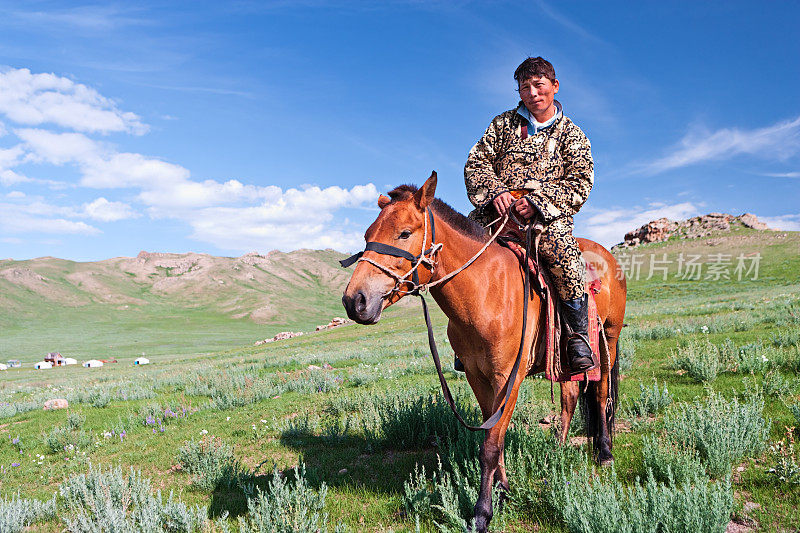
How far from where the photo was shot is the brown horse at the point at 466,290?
2951 mm

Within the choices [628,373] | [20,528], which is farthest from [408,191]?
[628,373]

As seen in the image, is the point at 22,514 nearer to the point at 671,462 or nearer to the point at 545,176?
the point at 545,176

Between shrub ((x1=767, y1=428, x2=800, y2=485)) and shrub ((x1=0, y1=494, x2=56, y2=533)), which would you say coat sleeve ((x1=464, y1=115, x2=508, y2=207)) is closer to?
shrub ((x1=767, y1=428, x2=800, y2=485))

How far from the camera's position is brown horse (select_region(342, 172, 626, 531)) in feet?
9.68

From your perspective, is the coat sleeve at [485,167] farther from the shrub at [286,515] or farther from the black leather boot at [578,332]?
the shrub at [286,515]

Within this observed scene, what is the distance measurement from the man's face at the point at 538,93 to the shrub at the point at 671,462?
3.49 m

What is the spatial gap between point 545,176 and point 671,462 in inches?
117

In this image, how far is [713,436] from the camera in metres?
4.06

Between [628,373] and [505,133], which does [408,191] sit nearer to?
[505,133]

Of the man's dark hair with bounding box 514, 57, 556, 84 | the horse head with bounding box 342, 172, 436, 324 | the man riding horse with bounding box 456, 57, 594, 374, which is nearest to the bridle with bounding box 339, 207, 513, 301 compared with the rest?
the horse head with bounding box 342, 172, 436, 324

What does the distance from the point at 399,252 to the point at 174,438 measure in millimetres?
6869

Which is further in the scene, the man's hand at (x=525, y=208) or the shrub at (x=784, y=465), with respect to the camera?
the man's hand at (x=525, y=208)

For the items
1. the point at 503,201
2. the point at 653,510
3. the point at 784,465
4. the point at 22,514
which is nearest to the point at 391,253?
the point at 503,201

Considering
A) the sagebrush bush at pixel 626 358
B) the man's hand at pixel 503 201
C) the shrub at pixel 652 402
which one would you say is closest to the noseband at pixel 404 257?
the man's hand at pixel 503 201
